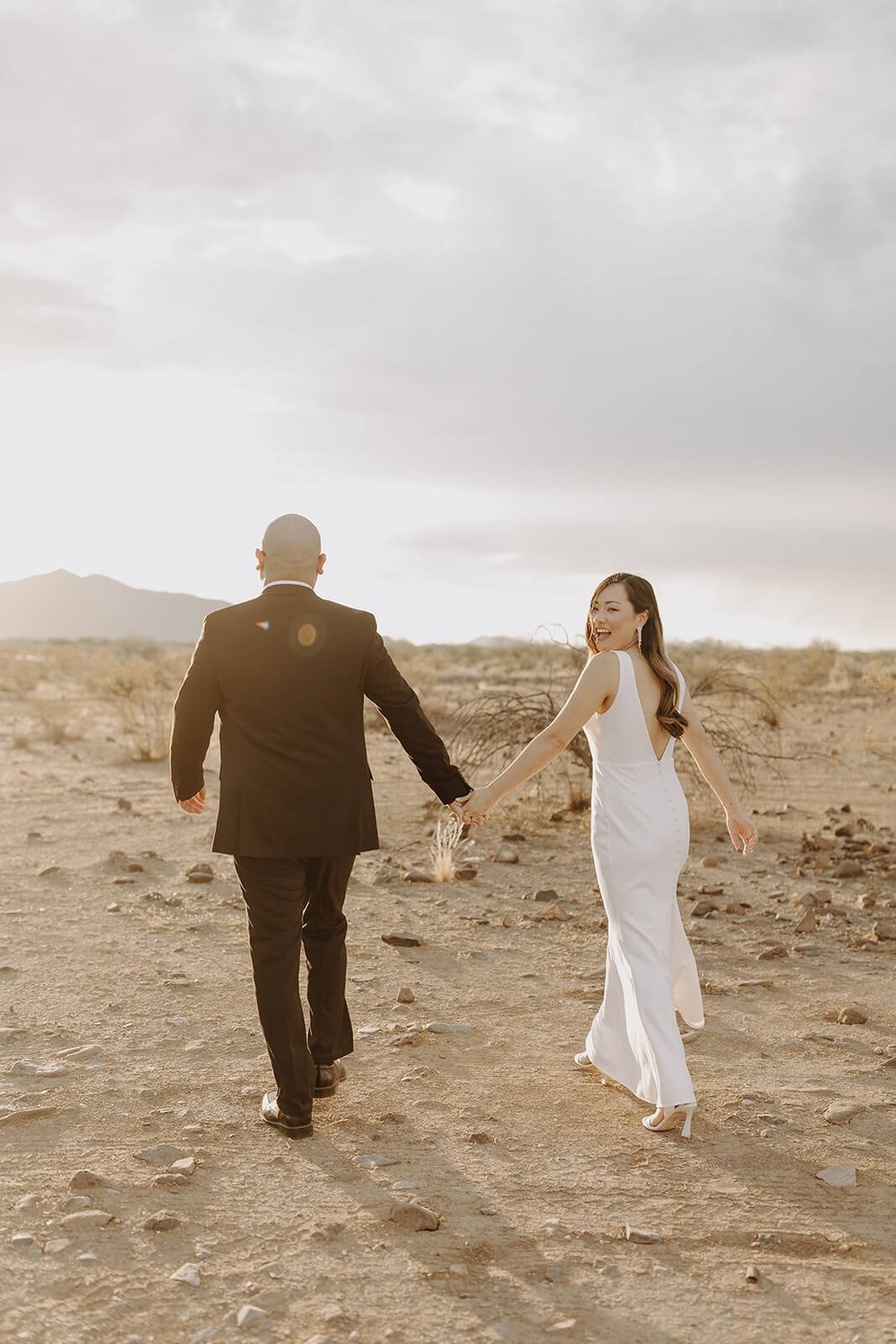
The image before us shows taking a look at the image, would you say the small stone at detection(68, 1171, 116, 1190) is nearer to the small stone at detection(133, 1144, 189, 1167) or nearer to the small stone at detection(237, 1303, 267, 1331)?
the small stone at detection(133, 1144, 189, 1167)

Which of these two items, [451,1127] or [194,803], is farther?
[194,803]

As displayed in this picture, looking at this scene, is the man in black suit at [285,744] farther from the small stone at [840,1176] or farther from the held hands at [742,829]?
the small stone at [840,1176]

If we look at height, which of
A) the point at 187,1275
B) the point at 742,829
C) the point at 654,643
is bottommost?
the point at 187,1275

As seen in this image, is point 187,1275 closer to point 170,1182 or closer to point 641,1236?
point 170,1182

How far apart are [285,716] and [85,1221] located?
69.7 inches

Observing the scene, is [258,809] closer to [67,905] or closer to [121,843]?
[67,905]

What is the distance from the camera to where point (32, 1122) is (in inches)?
191

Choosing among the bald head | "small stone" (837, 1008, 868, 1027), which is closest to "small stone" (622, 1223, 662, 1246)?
the bald head

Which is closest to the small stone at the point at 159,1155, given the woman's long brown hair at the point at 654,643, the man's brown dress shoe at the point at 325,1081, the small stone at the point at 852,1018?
the man's brown dress shoe at the point at 325,1081

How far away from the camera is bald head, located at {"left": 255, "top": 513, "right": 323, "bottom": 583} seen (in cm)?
471

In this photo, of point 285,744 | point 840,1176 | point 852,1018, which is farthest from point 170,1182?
point 852,1018

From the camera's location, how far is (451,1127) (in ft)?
15.7

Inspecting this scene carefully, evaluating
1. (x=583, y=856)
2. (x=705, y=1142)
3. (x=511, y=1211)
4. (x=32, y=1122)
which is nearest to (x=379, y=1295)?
(x=511, y=1211)

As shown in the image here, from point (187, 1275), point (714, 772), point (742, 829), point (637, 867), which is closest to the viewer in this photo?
point (187, 1275)
